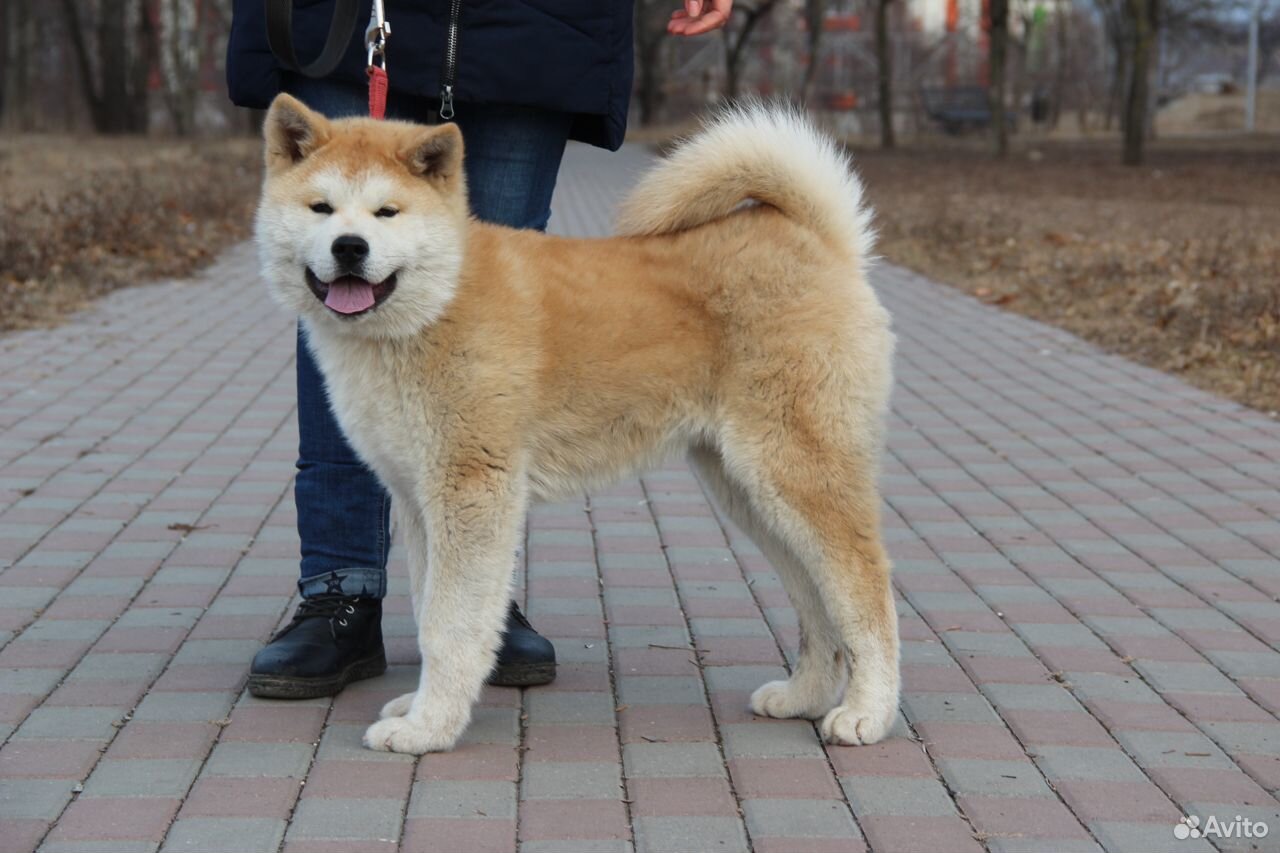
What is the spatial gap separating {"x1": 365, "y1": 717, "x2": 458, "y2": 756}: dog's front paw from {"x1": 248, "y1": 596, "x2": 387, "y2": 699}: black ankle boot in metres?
0.42

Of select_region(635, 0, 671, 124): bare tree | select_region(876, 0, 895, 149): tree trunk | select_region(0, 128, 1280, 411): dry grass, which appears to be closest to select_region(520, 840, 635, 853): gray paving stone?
select_region(0, 128, 1280, 411): dry grass

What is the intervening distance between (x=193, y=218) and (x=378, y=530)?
12161 mm

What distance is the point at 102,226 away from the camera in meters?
12.9

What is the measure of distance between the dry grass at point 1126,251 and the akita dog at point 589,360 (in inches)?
192

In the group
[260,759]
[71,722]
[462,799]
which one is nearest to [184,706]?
[71,722]

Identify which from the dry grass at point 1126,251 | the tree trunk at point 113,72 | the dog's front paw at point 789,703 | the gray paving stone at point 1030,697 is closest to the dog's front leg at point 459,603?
the dog's front paw at point 789,703

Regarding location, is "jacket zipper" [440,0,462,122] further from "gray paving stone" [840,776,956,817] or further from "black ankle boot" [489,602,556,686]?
"gray paving stone" [840,776,956,817]

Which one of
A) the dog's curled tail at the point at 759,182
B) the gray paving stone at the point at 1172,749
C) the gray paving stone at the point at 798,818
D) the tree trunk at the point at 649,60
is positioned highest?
the tree trunk at the point at 649,60

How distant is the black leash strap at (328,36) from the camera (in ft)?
12.5

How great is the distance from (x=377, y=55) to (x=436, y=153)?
522 millimetres

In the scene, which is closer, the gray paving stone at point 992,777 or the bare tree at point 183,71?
the gray paving stone at point 992,777

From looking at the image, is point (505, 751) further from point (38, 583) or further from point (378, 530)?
point (38, 583)

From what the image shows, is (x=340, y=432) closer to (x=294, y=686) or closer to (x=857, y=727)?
(x=294, y=686)

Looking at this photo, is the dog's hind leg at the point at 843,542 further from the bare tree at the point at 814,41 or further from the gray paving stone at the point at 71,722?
the bare tree at the point at 814,41
